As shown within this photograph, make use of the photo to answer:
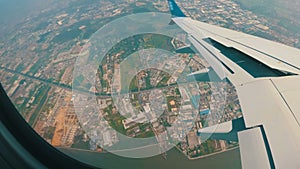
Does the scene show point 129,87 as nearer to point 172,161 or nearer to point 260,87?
point 172,161

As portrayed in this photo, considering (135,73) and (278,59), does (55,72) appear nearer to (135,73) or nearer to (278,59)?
(135,73)

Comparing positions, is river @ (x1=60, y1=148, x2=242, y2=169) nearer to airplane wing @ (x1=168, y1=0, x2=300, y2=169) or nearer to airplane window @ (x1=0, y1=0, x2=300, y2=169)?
airplane window @ (x1=0, y1=0, x2=300, y2=169)

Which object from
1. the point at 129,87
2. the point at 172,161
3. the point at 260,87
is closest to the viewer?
the point at 260,87

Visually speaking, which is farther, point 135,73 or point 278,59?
point 135,73

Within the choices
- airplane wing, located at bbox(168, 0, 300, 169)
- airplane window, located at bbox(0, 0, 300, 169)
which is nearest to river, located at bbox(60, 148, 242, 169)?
airplane window, located at bbox(0, 0, 300, 169)

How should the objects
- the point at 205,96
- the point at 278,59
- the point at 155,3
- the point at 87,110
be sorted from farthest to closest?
the point at 155,3
the point at 205,96
the point at 87,110
the point at 278,59

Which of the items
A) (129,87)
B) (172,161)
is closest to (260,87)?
(172,161)

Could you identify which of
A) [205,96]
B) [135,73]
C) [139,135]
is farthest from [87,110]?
[205,96]
